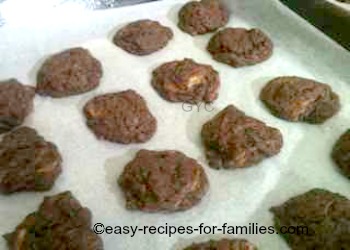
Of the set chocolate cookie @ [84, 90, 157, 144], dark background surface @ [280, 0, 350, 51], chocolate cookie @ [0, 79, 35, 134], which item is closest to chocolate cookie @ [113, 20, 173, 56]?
chocolate cookie @ [84, 90, 157, 144]

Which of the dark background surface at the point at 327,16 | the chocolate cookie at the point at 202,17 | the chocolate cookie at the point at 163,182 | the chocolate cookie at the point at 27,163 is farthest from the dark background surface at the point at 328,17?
the chocolate cookie at the point at 27,163

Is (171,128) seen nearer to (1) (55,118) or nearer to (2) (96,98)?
(2) (96,98)

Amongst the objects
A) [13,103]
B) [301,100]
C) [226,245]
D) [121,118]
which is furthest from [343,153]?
[13,103]

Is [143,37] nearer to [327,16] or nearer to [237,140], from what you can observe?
[237,140]

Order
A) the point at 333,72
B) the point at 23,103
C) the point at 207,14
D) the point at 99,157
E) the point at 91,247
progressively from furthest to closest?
the point at 207,14, the point at 333,72, the point at 23,103, the point at 99,157, the point at 91,247

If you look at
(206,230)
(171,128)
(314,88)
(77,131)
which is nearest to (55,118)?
(77,131)

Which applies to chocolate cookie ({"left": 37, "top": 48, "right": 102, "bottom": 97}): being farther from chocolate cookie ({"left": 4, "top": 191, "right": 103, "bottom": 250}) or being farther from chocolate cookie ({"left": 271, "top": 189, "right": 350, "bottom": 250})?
chocolate cookie ({"left": 271, "top": 189, "right": 350, "bottom": 250})
